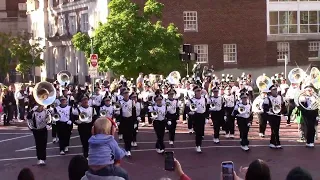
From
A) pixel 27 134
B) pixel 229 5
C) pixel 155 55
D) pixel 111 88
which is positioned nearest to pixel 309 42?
pixel 229 5

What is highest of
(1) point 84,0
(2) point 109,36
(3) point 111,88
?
(1) point 84,0

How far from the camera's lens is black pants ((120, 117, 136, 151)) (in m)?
19.6

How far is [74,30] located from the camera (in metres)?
57.7

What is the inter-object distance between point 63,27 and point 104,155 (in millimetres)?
55270

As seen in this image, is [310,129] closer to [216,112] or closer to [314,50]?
[216,112]

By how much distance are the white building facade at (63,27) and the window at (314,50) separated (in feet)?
57.5

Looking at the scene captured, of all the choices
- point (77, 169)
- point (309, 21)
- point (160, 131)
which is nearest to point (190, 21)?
point (309, 21)

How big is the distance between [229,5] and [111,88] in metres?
24.0

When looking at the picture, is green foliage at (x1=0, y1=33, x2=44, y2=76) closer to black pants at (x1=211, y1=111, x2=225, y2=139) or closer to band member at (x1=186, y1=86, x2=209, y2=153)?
→ black pants at (x1=211, y1=111, x2=225, y2=139)

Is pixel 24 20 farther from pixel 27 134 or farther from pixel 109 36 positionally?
pixel 27 134

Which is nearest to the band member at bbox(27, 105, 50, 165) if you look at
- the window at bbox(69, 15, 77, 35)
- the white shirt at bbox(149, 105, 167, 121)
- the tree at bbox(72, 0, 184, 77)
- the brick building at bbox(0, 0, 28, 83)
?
the white shirt at bbox(149, 105, 167, 121)

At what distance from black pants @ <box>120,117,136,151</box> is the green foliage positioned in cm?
3948

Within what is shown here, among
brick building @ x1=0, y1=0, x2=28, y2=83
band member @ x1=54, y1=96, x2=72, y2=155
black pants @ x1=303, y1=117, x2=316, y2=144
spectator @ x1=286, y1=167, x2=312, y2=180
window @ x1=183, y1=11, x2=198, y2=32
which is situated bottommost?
black pants @ x1=303, y1=117, x2=316, y2=144

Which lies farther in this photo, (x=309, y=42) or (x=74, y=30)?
(x=74, y=30)
